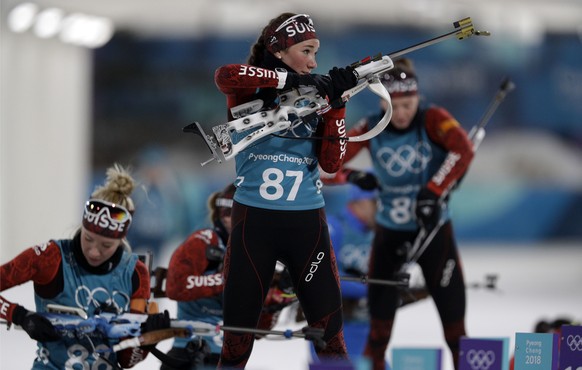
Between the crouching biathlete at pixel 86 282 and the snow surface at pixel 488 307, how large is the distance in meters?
0.58

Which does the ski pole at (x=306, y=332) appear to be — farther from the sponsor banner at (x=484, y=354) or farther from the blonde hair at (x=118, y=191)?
the blonde hair at (x=118, y=191)

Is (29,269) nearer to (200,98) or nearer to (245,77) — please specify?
(245,77)

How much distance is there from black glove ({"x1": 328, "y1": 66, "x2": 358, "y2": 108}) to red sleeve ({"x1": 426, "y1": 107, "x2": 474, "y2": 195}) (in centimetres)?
165

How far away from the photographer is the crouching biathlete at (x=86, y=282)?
14.6 ft

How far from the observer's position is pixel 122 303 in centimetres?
462

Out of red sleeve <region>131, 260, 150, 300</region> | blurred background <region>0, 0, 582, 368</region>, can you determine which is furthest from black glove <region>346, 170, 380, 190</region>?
blurred background <region>0, 0, 582, 368</region>

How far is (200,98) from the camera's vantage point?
13.5 m

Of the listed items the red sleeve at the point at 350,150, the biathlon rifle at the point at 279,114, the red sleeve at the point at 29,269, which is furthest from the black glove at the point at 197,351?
the red sleeve at the point at 350,150

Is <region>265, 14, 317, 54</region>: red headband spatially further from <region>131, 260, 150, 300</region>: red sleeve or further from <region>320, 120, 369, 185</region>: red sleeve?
<region>320, 120, 369, 185</region>: red sleeve

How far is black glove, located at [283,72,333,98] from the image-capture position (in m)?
3.99

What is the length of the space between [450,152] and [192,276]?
1496 mm

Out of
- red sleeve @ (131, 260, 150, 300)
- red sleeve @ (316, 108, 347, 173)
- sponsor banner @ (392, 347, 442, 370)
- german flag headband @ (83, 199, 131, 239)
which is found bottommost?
sponsor banner @ (392, 347, 442, 370)

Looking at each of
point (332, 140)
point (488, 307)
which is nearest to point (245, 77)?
point (332, 140)

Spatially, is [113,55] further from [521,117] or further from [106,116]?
[521,117]
